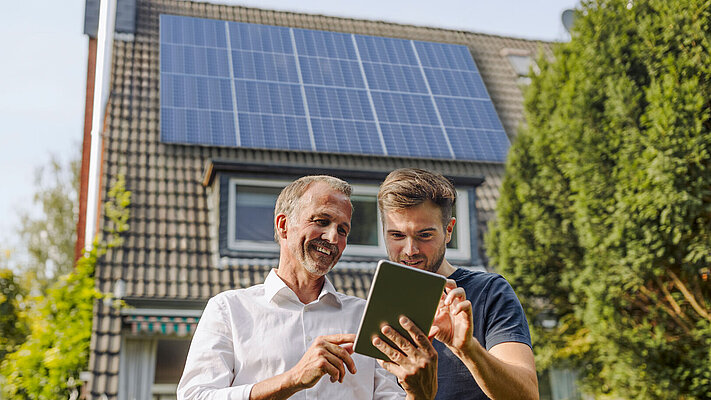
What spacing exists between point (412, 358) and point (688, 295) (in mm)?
6540

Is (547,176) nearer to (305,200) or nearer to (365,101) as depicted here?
(365,101)

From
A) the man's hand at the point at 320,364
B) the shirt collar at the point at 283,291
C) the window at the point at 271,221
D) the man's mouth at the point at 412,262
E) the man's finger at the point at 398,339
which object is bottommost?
the man's hand at the point at 320,364

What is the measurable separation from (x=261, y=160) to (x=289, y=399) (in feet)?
28.4

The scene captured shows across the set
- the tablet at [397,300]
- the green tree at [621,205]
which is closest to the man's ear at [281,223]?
the tablet at [397,300]

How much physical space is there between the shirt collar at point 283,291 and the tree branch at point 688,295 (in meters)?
6.09

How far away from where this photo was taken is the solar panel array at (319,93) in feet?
37.2

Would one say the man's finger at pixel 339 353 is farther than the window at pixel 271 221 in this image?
No

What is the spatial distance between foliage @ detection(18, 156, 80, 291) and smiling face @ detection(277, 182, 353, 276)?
22.8 m

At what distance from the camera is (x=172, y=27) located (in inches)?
525

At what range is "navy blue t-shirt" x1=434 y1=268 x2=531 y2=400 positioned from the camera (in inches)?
104

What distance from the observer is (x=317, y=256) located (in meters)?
2.78

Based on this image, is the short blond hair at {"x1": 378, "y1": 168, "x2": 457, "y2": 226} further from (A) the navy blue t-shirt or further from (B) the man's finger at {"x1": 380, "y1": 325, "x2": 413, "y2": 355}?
(B) the man's finger at {"x1": 380, "y1": 325, "x2": 413, "y2": 355}

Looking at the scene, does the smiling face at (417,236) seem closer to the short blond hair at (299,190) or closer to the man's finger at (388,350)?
the short blond hair at (299,190)

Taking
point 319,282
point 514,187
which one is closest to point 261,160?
point 514,187
